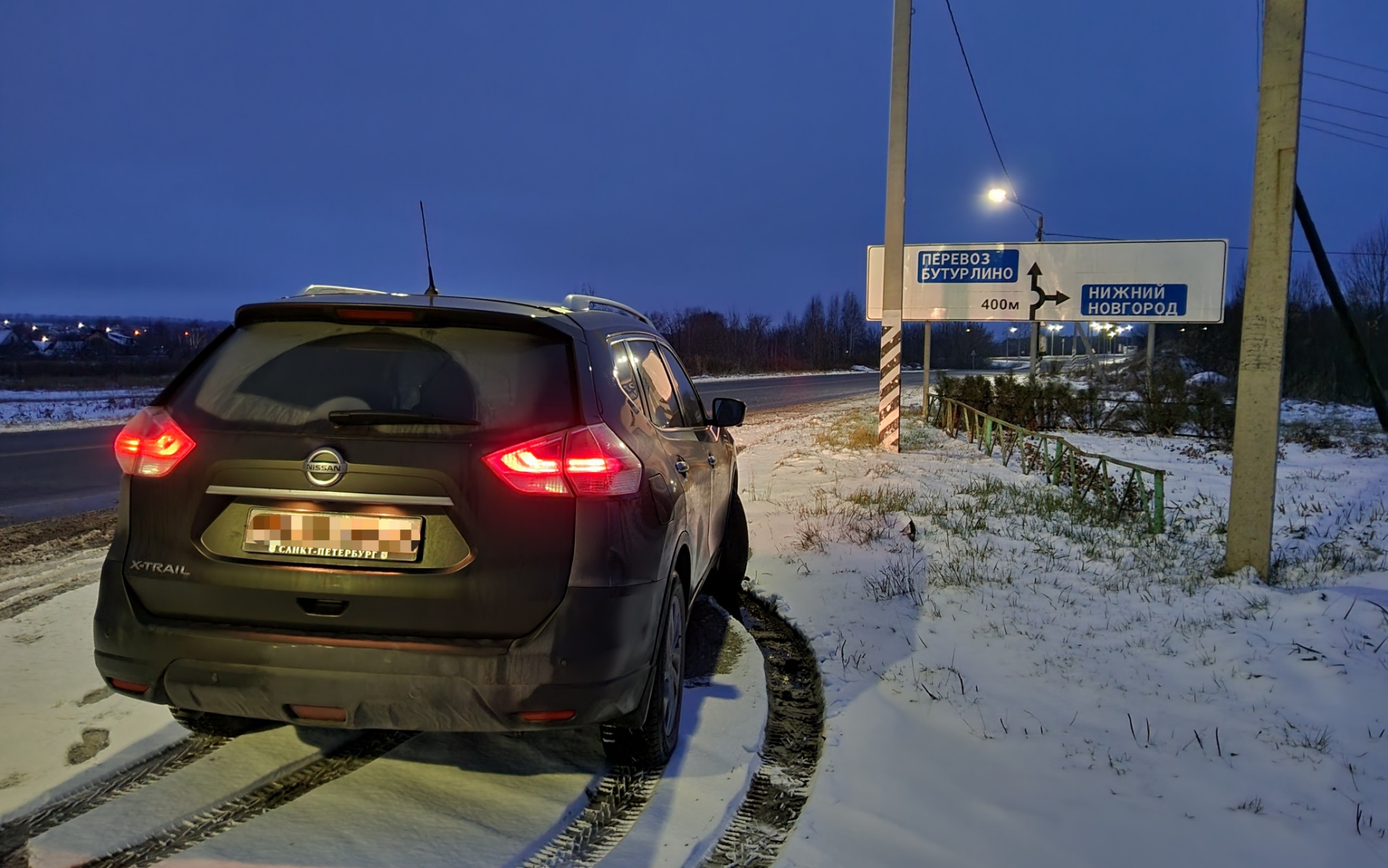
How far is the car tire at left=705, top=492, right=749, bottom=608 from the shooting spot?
5480 millimetres

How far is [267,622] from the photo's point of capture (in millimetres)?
2562

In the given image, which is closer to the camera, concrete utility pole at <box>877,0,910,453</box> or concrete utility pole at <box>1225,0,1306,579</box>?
concrete utility pole at <box>1225,0,1306,579</box>

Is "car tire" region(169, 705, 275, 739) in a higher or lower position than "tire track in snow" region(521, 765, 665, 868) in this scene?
higher

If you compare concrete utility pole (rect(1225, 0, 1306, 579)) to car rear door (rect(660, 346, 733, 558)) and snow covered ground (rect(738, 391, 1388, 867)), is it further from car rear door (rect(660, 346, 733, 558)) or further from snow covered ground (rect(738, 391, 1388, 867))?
car rear door (rect(660, 346, 733, 558))

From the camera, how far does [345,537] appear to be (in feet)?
8.38

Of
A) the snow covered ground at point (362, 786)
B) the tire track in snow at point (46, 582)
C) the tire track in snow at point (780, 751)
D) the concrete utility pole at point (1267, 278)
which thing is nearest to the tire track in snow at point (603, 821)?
the snow covered ground at point (362, 786)

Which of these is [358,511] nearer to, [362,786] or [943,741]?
[362,786]

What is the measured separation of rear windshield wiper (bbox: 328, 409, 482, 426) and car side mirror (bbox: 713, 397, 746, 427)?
2201mm

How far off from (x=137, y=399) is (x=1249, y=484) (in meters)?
27.1

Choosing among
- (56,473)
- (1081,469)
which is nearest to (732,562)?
(1081,469)

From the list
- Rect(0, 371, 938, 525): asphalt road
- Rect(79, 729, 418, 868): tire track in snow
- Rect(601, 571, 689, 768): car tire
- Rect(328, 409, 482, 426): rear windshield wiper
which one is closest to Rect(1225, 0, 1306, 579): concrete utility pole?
Rect(601, 571, 689, 768): car tire

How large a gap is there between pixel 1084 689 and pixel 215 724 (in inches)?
148

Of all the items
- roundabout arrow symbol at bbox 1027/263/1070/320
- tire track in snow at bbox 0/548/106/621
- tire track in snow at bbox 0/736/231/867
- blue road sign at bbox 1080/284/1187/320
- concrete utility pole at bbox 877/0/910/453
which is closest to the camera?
tire track in snow at bbox 0/736/231/867

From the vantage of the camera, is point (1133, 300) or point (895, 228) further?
point (1133, 300)
